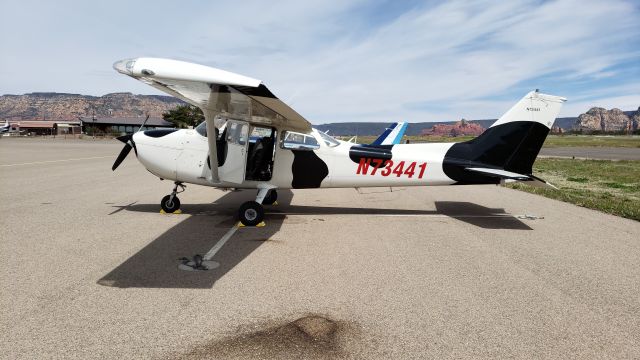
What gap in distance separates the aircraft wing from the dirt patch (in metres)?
2.51

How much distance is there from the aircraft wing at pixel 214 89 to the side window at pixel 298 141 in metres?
0.42

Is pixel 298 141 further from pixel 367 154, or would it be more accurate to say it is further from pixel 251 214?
pixel 251 214

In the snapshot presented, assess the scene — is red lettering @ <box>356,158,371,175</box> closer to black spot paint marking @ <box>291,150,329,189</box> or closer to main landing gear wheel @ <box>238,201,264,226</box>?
black spot paint marking @ <box>291,150,329,189</box>

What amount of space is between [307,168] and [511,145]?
14.7 feet

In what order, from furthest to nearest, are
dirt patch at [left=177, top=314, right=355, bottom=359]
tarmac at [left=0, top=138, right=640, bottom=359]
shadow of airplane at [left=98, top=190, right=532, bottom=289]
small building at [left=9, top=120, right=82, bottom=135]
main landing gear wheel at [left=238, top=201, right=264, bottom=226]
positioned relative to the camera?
small building at [left=9, top=120, right=82, bottom=135] → main landing gear wheel at [left=238, top=201, right=264, bottom=226] → shadow of airplane at [left=98, top=190, right=532, bottom=289] → tarmac at [left=0, top=138, right=640, bottom=359] → dirt patch at [left=177, top=314, right=355, bottom=359]

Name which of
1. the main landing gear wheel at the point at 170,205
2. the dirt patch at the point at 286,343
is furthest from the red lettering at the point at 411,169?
the dirt patch at the point at 286,343

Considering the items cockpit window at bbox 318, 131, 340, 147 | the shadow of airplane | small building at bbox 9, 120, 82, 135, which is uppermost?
cockpit window at bbox 318, 131, 340, 147

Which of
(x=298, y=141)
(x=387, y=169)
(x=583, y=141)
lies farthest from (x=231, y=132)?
(x=583, y=141)

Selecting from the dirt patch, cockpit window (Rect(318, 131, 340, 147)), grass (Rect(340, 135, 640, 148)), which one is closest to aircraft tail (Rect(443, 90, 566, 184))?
cockpit window (Rect(318, 131, 340, 147))

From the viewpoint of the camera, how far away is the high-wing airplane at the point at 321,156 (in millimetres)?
8172

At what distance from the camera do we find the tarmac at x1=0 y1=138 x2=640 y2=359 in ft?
10.9

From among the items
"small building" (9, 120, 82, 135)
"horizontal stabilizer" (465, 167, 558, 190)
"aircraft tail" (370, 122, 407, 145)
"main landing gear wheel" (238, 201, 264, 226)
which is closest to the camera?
"main landing gear wheel" (238, 201, 264, 226)

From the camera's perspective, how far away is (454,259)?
5691mm

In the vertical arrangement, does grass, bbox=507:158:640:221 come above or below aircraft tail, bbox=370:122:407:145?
below
